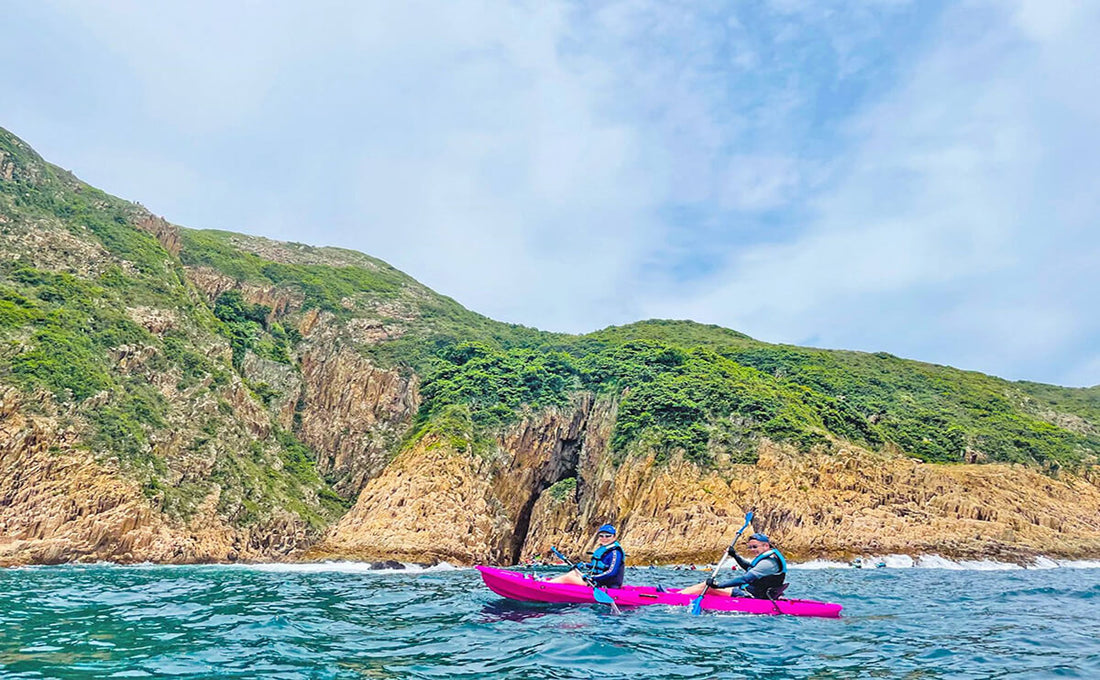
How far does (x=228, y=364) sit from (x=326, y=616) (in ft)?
178

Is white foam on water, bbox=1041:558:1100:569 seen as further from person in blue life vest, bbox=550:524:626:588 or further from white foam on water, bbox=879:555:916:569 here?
person in blue life vest, bbox=550:524:626:588

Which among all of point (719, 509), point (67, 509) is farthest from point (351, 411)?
point (719, 509)

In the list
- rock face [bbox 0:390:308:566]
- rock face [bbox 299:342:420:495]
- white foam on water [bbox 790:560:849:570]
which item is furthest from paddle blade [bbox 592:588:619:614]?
rock face [bbox 299:342:420:495]

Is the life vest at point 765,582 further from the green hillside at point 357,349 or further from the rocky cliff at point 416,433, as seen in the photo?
the green hillside at point 357,349

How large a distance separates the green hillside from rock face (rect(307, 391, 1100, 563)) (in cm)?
265

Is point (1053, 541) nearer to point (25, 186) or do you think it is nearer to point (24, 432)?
point (24, 432)

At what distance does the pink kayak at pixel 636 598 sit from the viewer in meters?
17.5

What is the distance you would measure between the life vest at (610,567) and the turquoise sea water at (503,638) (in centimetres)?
105

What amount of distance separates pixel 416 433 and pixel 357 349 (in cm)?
1856

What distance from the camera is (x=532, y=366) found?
69250 millimetres

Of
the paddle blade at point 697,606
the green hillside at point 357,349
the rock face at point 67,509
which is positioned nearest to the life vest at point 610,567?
the paddle blade at point 697,606

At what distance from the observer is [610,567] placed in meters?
19.5

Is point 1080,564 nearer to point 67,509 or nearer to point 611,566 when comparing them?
point 611,566

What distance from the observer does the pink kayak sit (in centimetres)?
1750
